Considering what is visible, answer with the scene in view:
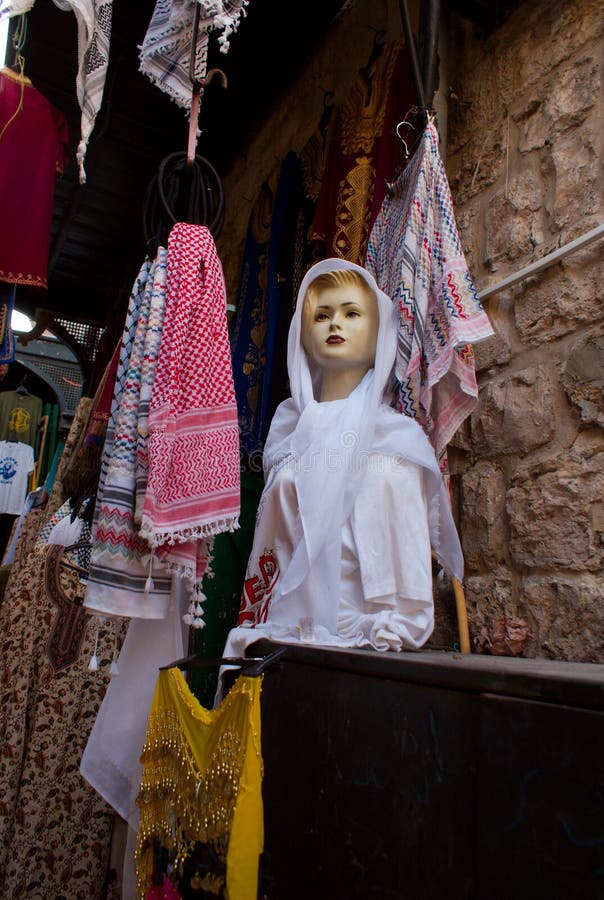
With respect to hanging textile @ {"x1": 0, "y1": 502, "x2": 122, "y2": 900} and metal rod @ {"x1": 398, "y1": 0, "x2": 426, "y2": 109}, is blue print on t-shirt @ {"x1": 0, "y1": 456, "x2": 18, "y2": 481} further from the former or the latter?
metal rod @ {"x1": 398, "y1": 0, "x2": 426, "y2": 109}

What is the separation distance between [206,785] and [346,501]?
31.9 inches

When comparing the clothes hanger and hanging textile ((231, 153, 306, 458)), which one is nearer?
the clothes hanger

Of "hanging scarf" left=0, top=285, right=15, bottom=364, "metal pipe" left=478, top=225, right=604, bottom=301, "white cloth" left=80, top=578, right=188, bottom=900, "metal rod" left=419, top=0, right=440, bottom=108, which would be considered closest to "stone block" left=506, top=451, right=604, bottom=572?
"metal pipe" left=478, top=225, right=604, bottom=301

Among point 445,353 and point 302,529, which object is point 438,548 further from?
point 445,353

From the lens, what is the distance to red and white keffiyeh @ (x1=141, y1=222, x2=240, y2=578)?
64.6 inches

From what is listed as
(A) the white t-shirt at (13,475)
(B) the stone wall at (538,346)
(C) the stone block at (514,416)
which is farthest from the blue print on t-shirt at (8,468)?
(C) the stone block at (514,416)

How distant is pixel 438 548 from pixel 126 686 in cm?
94

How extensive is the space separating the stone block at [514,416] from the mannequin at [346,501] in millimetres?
308

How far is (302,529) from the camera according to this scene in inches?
73.0

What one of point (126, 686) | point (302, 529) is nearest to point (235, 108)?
point (302, 529)

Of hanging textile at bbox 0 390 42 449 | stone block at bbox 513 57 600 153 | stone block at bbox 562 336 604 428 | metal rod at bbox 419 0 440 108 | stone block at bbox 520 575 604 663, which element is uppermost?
hanging textile at bbox 0 390 42 449

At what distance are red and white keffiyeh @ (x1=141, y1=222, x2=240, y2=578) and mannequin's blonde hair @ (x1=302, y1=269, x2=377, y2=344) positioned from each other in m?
0.38

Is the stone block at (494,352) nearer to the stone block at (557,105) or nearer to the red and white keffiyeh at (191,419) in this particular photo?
the stone block at (557,105)

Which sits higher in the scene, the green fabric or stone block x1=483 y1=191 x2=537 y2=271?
stone block x1=483 y1=191 x2=537 y2=271
